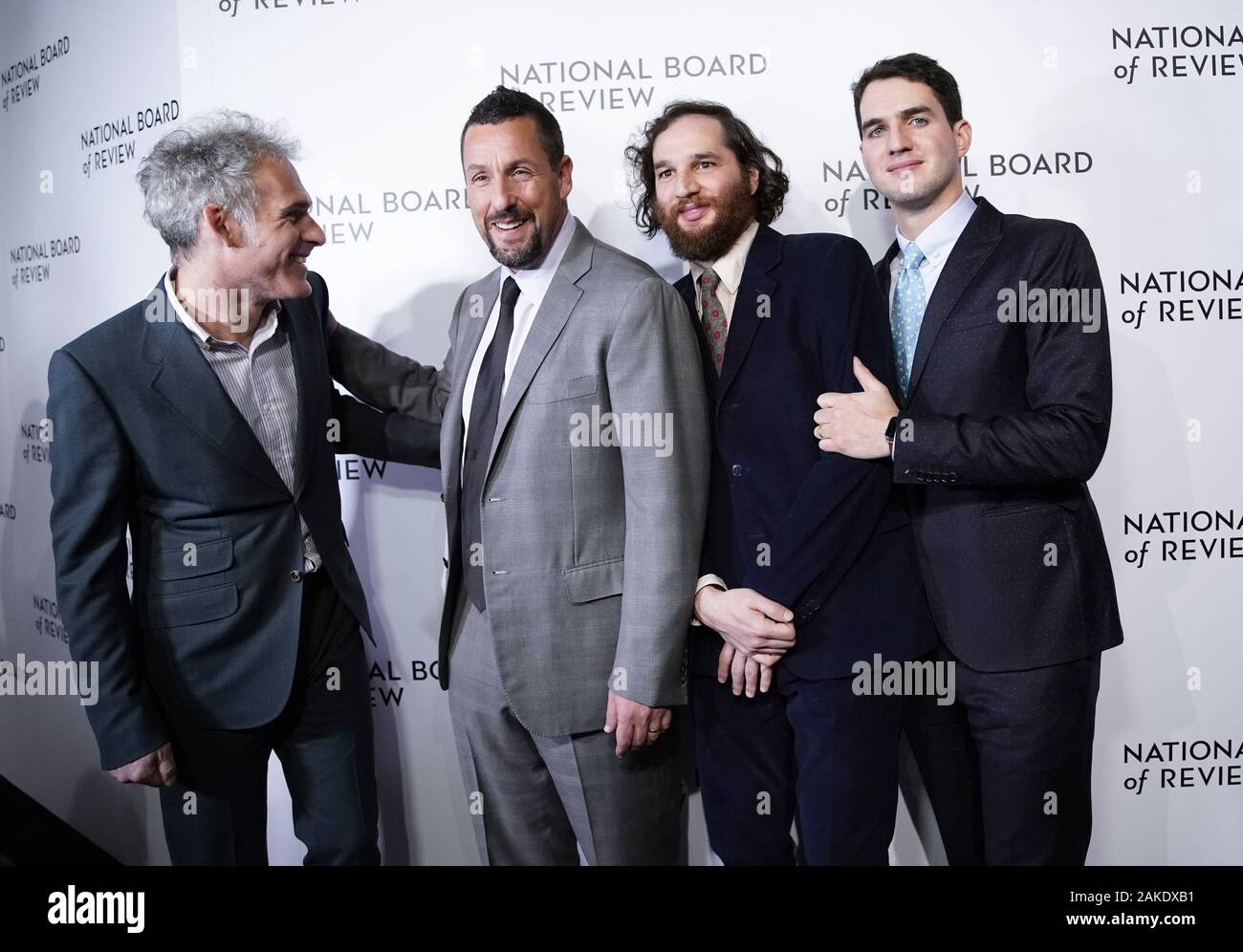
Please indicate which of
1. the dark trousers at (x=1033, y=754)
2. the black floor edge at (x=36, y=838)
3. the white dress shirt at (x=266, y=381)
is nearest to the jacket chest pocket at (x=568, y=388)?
the white dress shirt at (x=266, y=381)

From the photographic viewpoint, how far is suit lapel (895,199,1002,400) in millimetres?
2125

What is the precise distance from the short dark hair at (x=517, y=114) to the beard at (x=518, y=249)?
0.55 feet

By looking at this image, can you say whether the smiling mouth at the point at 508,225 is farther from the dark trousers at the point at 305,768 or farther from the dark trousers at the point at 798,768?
the dark trousers at the point at 798,768

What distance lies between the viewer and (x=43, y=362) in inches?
125

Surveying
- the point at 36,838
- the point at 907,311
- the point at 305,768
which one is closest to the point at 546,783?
the point at 305,768

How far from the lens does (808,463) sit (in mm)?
2129

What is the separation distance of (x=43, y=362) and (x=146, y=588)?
4.99ft

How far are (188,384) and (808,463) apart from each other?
1.41 meters

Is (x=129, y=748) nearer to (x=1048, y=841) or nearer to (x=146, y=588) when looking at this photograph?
(x=146, y=588)

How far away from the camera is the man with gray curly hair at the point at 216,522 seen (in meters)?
2.03

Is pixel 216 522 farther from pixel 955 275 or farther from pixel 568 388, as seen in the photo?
pixel 955 275

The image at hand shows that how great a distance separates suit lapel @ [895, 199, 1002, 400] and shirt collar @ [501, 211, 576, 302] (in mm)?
859
